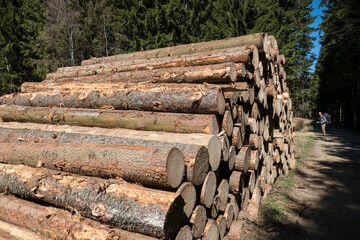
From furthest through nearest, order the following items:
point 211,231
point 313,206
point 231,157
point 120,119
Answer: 1. point 313,206
2. point 120,119
3. point 231,157
4. point 211,231

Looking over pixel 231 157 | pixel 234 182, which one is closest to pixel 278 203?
pixel 234 182

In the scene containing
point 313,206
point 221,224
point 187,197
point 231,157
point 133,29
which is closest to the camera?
point 187,197

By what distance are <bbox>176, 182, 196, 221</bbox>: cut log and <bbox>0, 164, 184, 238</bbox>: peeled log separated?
16cm

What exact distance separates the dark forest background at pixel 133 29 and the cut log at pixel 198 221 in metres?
16.2

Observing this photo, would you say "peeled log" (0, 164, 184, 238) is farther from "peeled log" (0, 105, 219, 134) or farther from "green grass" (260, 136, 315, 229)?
"green grass" (260, 136, 315, 229)

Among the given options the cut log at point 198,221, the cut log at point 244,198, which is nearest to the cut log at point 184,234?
the cut log at point 198,221

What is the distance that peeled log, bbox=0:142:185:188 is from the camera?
1.89 m

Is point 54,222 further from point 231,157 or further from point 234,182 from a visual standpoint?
point 234,182

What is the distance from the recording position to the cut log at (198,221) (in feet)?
7.37

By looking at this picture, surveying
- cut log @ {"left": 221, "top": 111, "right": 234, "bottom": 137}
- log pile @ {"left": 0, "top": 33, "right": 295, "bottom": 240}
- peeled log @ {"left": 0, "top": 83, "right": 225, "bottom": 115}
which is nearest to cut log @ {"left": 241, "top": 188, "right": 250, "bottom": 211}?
log pile @ {"left": 0, "top": 33, "right": 295, "bottom": 240}

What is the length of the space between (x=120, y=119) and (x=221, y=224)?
2187mm

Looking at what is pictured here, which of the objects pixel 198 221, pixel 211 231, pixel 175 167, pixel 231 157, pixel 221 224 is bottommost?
pixel 221 224

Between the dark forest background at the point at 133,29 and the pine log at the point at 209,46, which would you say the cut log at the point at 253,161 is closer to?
the pine log at the point at 209,46

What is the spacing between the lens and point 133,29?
61.2ft
